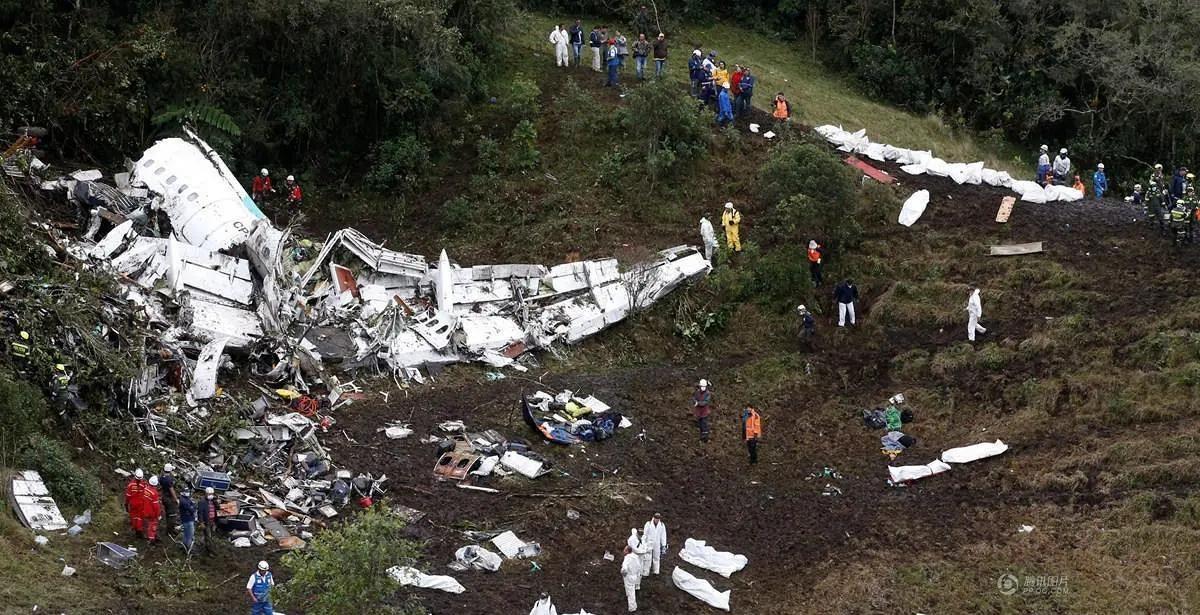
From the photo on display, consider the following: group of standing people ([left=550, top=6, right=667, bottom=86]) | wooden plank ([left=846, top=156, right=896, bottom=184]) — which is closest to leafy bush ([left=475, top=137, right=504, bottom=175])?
group of standing people ([left=550, top=6, right=667, bottom=86])

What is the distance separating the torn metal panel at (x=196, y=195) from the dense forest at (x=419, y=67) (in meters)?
1.94

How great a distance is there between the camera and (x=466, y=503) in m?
22.3

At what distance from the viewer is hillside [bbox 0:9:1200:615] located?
20.5m

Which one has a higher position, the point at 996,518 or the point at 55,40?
the point at 55,40

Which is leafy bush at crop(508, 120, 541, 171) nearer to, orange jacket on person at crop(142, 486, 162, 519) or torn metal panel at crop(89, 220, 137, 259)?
torn metal panel at crop(89, 220, 137, 259)

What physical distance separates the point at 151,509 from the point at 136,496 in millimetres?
252

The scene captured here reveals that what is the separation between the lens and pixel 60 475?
20.3m

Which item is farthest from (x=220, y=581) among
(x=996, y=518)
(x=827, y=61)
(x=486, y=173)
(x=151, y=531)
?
(x=827, y=61)

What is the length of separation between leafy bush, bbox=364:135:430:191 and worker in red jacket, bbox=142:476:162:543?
13428mm

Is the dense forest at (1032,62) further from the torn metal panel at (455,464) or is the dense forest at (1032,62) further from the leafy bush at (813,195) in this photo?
the torn metal panel at (455,464)

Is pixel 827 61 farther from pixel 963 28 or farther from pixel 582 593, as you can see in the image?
pixel 582 593

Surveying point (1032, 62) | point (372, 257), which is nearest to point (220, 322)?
point (372, 257)

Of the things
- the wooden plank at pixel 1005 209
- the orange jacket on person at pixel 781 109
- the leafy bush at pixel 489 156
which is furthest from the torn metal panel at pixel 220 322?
the wooden plank at pixel 1005 209

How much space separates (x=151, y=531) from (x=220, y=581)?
3.90 ft
